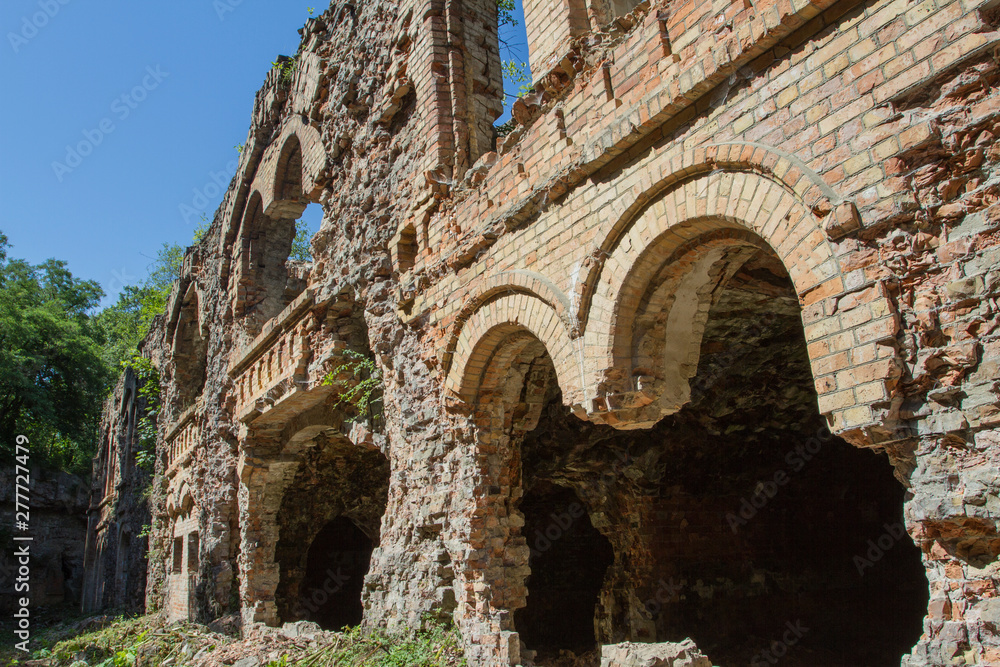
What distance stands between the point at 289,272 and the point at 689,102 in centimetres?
942

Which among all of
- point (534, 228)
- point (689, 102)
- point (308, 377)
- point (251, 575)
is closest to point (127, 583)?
point (251, 575)

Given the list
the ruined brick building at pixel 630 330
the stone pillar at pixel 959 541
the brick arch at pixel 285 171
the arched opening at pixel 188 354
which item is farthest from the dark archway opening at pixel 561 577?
the arched opening at pixel 188 354

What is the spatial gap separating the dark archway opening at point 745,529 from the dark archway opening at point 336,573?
6.52 m

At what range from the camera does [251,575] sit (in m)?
9.50

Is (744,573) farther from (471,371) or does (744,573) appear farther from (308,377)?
(308,377)

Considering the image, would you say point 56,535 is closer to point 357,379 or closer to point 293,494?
point 293,494

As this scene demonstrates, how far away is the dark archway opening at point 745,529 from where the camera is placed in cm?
765

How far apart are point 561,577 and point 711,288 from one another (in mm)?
7835

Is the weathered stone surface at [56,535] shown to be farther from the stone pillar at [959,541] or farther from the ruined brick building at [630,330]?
the stone pillar at [959,541]

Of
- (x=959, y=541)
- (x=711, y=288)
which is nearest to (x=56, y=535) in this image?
(x=711, y=288)

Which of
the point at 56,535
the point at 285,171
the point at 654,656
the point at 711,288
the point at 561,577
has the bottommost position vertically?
the point at 561,577

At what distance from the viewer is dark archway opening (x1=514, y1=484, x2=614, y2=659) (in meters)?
10.5

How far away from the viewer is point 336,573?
536 inches

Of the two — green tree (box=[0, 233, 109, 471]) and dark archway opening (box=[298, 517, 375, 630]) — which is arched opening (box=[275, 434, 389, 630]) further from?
green tree (box=[0, 233, 109, 471])
